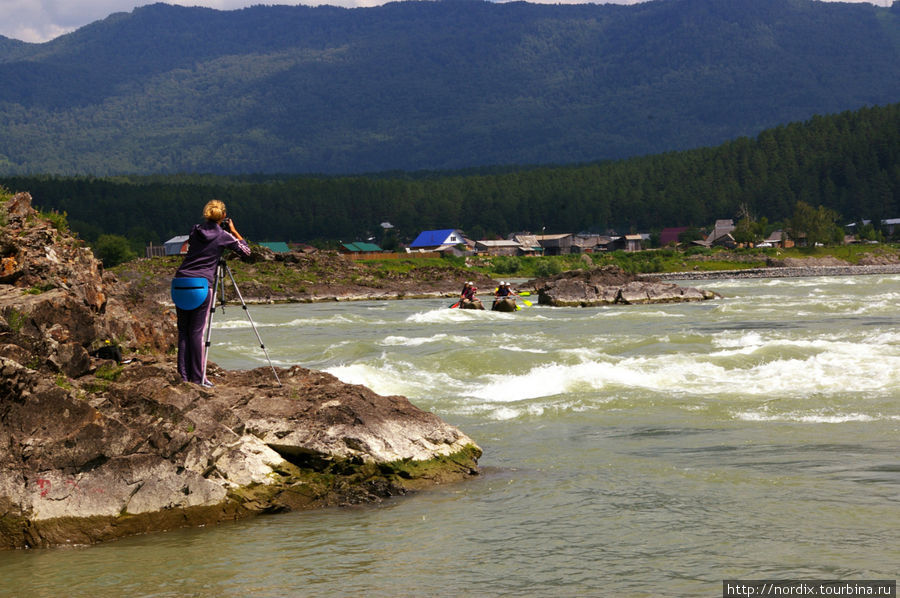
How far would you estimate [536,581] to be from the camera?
9.16 m

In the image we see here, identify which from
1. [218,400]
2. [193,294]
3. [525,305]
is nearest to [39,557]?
[218,400]

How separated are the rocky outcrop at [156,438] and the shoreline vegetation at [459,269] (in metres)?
46.6

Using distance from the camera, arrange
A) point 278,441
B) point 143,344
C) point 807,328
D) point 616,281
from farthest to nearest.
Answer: point 616,281 < point 807,328 < point 143,344 < point 278,441

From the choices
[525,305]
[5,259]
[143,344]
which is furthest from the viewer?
[525,305]

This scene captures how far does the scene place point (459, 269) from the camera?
115438 mm

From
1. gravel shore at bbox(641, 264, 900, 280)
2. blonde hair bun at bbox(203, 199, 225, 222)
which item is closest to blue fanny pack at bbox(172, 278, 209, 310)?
blonde hair bun at bbox(203, 199, 225, 222)

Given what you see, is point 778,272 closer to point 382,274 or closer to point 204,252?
point 382,274

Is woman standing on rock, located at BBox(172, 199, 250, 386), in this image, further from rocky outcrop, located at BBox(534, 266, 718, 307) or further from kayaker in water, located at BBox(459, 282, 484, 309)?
rocky outcrop, located at BBox(534, 266, 718, 307)

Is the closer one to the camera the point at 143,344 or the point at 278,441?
the point at 278,441

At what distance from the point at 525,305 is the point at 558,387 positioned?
45384 mm

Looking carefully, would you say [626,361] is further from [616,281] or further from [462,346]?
[616,281]

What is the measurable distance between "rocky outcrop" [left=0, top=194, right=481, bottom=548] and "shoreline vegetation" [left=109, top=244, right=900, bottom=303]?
153 feet

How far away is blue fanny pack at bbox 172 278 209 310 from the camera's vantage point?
12.8m

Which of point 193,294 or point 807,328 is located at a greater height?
point 193,294
